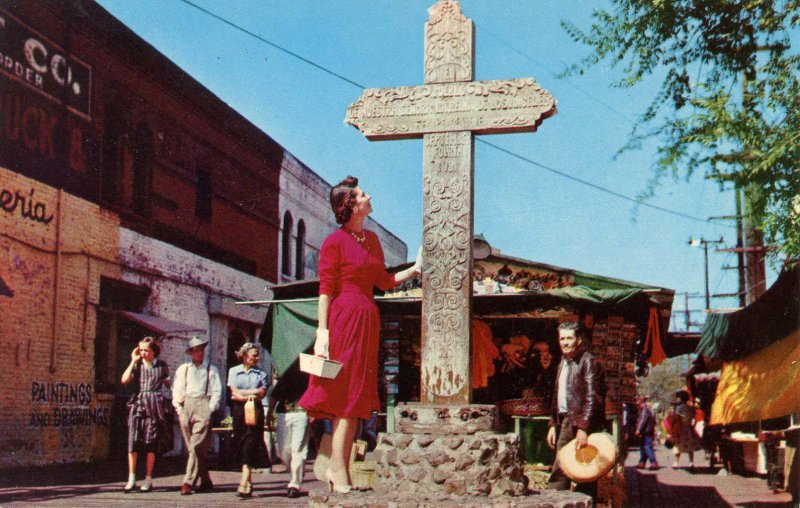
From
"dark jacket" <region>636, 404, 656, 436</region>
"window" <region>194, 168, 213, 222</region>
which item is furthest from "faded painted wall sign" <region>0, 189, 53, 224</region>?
"dark jacket" <region>636, 404, 656, 436</region>

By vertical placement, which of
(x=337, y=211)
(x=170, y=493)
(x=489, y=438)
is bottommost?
(x=170, y=493)

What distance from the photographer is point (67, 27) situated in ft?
49.3

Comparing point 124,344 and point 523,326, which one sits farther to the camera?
point 124,344

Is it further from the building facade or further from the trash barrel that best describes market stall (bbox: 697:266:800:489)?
the building facade

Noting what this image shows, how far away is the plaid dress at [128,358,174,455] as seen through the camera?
36.4 feet

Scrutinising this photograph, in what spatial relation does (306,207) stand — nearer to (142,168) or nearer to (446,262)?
(142,168)

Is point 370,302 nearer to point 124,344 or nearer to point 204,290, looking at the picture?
point 124,344

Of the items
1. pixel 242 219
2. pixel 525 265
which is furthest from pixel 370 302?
pixel 242 219

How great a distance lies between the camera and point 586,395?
25.7 ft

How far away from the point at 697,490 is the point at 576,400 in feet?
25.1

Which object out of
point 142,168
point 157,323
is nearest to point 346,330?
point 157,323

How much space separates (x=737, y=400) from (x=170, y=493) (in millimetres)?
7355

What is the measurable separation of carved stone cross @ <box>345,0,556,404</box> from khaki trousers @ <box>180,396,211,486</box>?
16.8 feet

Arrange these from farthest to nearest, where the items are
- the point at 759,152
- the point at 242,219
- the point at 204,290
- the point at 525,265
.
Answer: the point at 242,219
the point at 204,290
the point at 525,265
the point at 759,152
